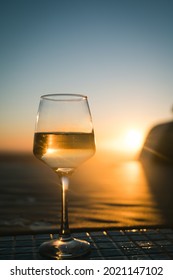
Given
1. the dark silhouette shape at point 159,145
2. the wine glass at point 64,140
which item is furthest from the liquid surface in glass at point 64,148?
the dark silhouette shape at point 159,145

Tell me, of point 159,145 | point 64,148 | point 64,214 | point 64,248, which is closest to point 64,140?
point 64,148

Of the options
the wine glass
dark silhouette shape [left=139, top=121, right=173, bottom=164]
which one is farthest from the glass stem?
dark silhouette shape [left=139, top=121, right=173, bottom=164]

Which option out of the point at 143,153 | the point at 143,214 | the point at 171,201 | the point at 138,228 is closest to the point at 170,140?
the point at 143,153

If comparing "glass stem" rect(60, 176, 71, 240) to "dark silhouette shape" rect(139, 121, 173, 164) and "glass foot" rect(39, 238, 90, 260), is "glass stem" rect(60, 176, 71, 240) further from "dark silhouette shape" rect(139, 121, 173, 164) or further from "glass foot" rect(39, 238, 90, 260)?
"dark silhouette shape" rect(139, 121, 173, 164)

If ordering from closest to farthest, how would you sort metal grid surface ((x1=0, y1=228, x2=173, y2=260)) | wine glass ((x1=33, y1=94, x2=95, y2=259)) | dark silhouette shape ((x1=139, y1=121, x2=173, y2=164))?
metal grid surface ((x1=0, y1=228, x2=173, y2=260)) → wine glass ((x1=33, y1=94, x2=95, y2=259)) → dark silhouette shape ((x1=139, y1=121, x2=173, y2=164))

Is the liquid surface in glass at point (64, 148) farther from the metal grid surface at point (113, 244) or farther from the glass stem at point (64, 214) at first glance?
the metal grid surface at point (113, 244)

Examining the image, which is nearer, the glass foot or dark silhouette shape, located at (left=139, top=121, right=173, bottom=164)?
the glass foot
